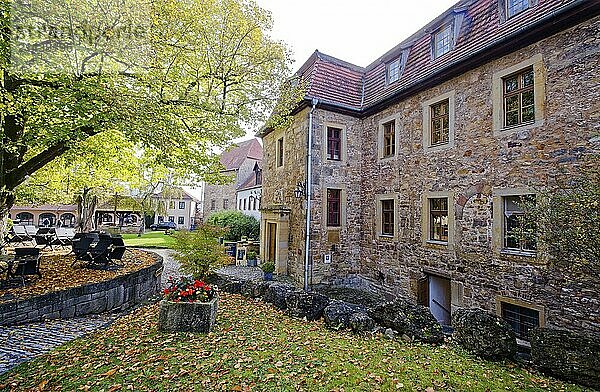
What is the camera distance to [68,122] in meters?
7.80

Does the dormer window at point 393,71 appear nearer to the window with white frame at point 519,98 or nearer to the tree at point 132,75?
the tree at point 132,75

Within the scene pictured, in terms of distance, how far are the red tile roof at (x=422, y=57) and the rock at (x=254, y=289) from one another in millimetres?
7642

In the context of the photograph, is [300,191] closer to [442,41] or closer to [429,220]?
[429,220]

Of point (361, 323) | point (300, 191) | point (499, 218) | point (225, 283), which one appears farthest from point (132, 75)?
point (499, 218)

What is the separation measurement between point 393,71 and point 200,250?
1038 cm

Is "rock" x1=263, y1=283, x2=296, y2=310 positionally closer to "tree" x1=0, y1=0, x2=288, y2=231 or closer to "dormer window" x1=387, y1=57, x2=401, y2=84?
"tree" x1=0, y1=0, x2=288, y2=231

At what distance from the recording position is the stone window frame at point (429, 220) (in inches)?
399

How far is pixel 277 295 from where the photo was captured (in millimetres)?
8867

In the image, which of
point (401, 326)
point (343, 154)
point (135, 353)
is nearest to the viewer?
point (135, 353)

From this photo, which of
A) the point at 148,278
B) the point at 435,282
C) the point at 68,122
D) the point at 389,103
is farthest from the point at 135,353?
the point at 389,103

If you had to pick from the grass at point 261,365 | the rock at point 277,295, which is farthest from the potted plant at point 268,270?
the grass at point 261,365

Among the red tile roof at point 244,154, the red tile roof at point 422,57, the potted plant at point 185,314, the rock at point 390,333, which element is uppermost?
the red tile roof at point 244,154

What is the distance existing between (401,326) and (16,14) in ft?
34.9

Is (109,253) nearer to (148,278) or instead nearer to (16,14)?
(148,278)
